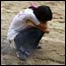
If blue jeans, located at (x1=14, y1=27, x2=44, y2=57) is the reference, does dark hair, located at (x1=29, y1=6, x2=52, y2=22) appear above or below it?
above

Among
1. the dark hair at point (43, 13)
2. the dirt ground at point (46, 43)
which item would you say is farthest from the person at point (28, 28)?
the dirt ground at point (46, 43)

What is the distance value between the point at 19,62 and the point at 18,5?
2.78m

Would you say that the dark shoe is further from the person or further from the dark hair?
the dark hair

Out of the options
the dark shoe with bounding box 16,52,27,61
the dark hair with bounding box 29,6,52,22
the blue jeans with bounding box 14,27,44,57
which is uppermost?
the dark hair with bounding box 29,6,52,22

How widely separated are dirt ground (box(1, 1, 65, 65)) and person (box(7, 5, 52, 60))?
15 cm

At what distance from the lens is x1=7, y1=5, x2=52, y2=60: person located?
5.68 m

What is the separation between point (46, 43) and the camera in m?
6.32

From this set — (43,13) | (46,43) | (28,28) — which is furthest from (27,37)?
(46,43)

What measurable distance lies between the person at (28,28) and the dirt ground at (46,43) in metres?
0.15

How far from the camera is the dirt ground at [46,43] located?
18.9 ft

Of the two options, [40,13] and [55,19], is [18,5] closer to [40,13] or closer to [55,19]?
[55,19]

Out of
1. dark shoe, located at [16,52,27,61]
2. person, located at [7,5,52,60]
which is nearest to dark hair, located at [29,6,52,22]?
→ person, located at [7,5,52,60]

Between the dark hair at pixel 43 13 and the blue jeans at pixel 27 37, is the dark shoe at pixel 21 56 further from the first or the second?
the dark hair at pixel 43 13

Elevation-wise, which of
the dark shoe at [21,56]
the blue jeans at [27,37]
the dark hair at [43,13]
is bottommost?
the dark shoe at [21,56]
